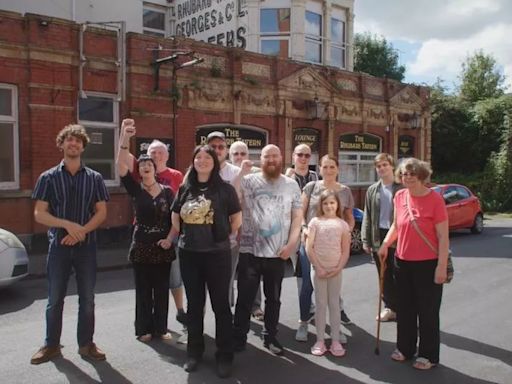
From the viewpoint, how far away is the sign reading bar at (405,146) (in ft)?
69.9

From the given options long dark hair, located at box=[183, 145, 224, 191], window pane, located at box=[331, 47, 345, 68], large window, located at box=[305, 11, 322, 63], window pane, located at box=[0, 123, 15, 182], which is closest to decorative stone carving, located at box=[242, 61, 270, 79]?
large window, located at box=[305, 11, 322, 63]

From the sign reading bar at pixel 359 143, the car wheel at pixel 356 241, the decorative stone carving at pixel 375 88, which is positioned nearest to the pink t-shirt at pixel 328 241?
the car wheel at pixel 356 241

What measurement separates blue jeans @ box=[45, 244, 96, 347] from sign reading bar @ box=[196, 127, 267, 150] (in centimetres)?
982

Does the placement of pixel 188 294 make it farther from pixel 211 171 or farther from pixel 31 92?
pixel 31 92

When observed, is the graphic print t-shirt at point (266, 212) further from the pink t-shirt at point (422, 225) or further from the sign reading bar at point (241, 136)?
the sign reading bar at point (241, 136)

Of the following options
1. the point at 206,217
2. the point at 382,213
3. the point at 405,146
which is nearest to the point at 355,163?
the point at 405,146

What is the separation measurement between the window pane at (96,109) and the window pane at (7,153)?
61.3 inches

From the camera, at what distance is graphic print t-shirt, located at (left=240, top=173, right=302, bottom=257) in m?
4.66

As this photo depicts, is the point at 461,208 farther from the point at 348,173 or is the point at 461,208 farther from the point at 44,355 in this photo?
the point at 44,355

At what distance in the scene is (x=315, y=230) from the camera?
4.97 meters

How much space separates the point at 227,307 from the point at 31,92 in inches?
343

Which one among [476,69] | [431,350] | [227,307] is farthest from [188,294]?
[476,69]

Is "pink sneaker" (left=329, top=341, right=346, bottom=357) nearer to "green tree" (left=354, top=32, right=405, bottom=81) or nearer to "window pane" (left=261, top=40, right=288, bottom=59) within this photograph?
"window pane" (left=261, top=40, right=288, bottom=59)

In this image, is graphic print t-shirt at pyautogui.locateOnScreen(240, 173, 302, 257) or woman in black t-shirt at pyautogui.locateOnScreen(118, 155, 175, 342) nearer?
graphic print t-shirt at pyautogui.locateOnScreen(240, 173, 302, 257)
